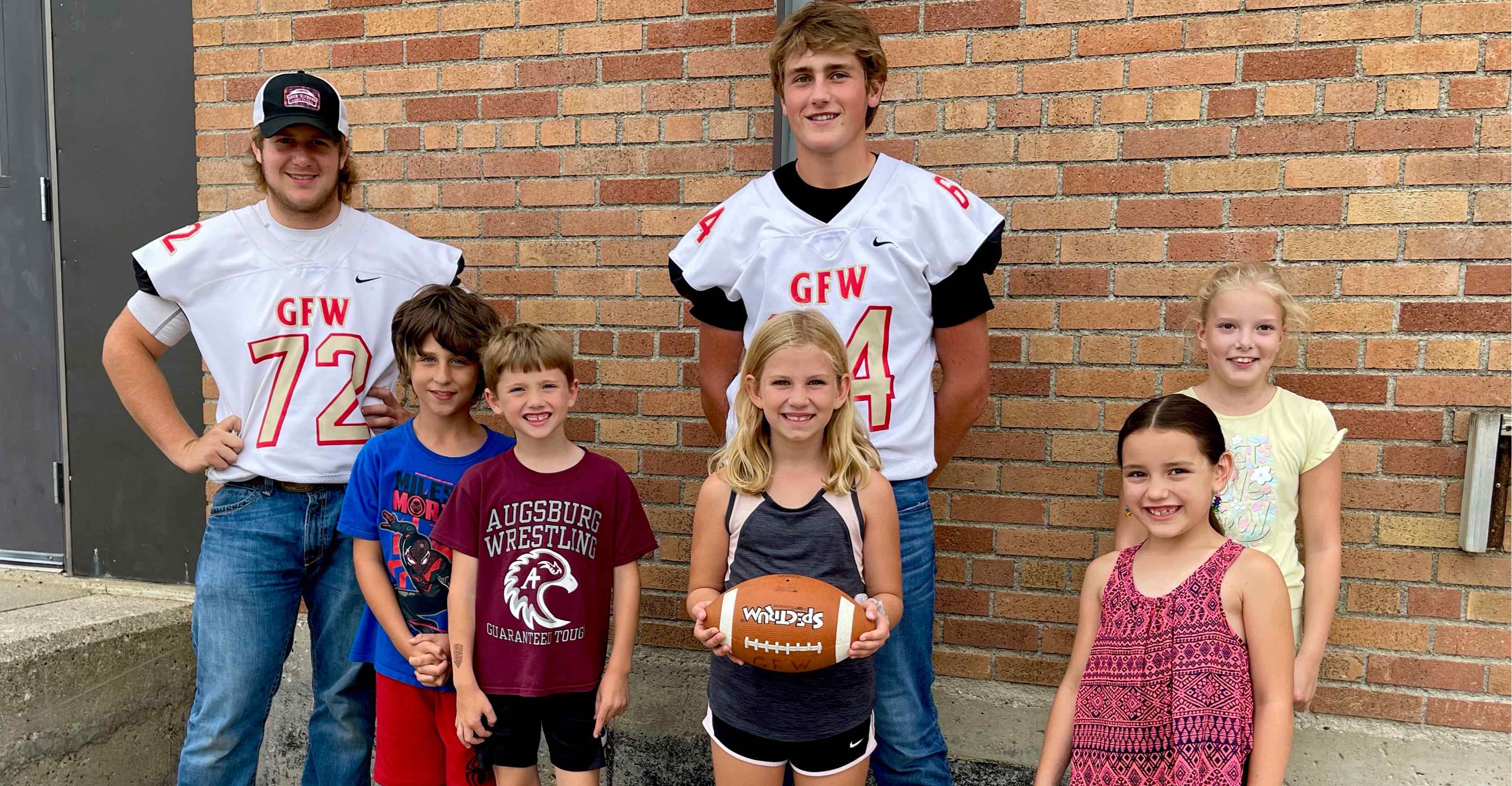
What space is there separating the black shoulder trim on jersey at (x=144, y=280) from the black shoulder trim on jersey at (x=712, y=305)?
4.97 ft

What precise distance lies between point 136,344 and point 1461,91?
158 inches

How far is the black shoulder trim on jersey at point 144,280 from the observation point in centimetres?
278

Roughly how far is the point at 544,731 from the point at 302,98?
1935mm

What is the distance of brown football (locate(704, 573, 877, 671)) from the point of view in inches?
85.6

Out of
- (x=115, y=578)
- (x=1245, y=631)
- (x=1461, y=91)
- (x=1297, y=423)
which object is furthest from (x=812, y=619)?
(x=115, y=578)

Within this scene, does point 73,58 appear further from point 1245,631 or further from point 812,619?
point 1245,631

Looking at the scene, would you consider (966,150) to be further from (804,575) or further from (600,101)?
(804,575)

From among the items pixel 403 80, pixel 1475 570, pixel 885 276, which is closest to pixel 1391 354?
pixel 1475 570

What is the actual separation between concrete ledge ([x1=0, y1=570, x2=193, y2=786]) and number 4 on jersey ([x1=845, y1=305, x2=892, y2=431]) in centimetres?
311

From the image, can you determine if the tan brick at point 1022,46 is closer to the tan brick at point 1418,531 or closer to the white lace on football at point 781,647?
the tan brick at point 1418,531

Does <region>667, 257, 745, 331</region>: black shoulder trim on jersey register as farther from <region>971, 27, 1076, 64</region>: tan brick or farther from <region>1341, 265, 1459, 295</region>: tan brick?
<region>1341, 265, 1459, 295</region>: tan brick

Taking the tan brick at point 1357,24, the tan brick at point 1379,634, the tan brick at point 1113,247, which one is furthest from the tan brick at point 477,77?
the tan brick at point 1379,634

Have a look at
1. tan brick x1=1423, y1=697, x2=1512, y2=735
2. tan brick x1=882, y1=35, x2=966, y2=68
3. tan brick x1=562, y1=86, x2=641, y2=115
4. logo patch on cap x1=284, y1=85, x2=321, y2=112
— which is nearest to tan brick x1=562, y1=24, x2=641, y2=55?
tan brick x1=562, y1=86, x2=641, y2=115

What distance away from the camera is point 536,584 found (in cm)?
251
